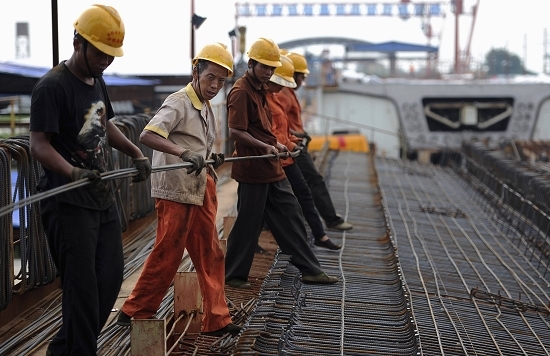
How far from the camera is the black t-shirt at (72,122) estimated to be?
3.65 meters

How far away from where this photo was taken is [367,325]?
5609 millimetres

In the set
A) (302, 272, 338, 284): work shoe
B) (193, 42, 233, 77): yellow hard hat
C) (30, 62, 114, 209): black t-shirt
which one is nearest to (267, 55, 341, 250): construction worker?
(302, 272, 338, 284): work shoe

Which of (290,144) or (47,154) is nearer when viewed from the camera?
(47,154)

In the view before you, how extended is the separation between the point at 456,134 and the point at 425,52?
9342 millimetres

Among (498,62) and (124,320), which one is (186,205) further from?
(498,62)

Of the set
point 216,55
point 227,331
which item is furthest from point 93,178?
point 227,331

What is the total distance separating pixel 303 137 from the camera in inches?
318

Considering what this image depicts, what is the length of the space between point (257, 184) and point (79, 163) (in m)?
2.27

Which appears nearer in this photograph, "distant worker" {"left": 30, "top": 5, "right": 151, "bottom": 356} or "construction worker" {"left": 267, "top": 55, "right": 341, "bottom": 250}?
"distant worker" {"left": 30, "top": 5, "right": 151, "bottom": 356}

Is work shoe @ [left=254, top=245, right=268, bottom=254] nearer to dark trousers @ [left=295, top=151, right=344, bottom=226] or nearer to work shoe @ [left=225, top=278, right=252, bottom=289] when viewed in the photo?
dark trousers @ [left=295, top=151, right=344, bottom=226]

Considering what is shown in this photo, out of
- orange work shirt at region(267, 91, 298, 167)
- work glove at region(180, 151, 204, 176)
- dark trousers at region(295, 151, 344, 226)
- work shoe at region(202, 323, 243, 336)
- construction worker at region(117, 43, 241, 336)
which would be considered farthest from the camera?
dark trousers at region(295, 151, 344, 226)

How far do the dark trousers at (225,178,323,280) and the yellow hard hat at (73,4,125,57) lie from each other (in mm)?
2332

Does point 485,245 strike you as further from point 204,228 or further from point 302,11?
point 302,11

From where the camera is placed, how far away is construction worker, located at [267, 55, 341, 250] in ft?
21.9
